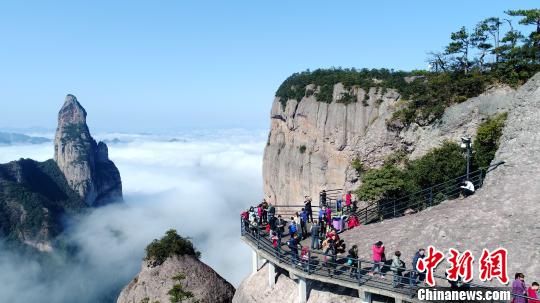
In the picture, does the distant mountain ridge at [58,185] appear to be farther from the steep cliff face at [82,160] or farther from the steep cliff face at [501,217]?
the steep cliff face at [501,217]

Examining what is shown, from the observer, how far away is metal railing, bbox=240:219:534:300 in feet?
55.7

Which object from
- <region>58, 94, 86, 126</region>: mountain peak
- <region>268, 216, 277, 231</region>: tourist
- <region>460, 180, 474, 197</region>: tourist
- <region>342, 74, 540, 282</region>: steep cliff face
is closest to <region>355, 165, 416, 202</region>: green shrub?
<region>342, 74, 540, 282</region>: steep cliff face

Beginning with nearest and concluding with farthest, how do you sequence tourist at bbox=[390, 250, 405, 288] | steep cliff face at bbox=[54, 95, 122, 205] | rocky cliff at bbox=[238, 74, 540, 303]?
tourist at bbox=[390, 250, 405, 288] < rocky cliff at bbox=[238, 74, 540, 303] < steep cliff face at bbox=[54, 95, 122, 205]

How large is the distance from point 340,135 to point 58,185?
479 ft

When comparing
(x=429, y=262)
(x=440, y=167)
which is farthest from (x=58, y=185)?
(x=429, y=262)

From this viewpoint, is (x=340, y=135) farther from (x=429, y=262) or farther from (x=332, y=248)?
(x=429, y=262)

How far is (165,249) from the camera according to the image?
33.8 m

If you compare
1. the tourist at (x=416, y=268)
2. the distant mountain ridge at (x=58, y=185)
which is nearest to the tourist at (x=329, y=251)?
the tourist at (x=416, y=268)

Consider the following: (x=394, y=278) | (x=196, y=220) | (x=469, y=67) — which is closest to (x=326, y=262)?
(x=394, y=278)

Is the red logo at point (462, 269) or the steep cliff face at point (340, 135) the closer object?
the red logo at point (462, 269)

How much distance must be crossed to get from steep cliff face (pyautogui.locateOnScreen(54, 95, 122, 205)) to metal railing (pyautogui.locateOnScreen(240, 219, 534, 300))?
167m

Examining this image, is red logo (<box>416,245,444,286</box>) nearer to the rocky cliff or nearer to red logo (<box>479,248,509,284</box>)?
red logo (<box>479,248,509,284</box>)

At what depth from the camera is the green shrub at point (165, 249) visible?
33.7 meters

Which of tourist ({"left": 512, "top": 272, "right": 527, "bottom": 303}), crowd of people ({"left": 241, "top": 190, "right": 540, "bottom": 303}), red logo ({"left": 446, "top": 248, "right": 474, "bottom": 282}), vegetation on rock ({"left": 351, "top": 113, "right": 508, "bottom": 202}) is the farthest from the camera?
vegetation on rock ({"left": 351, "top": 113, "right": 508, "bottom": 202})
